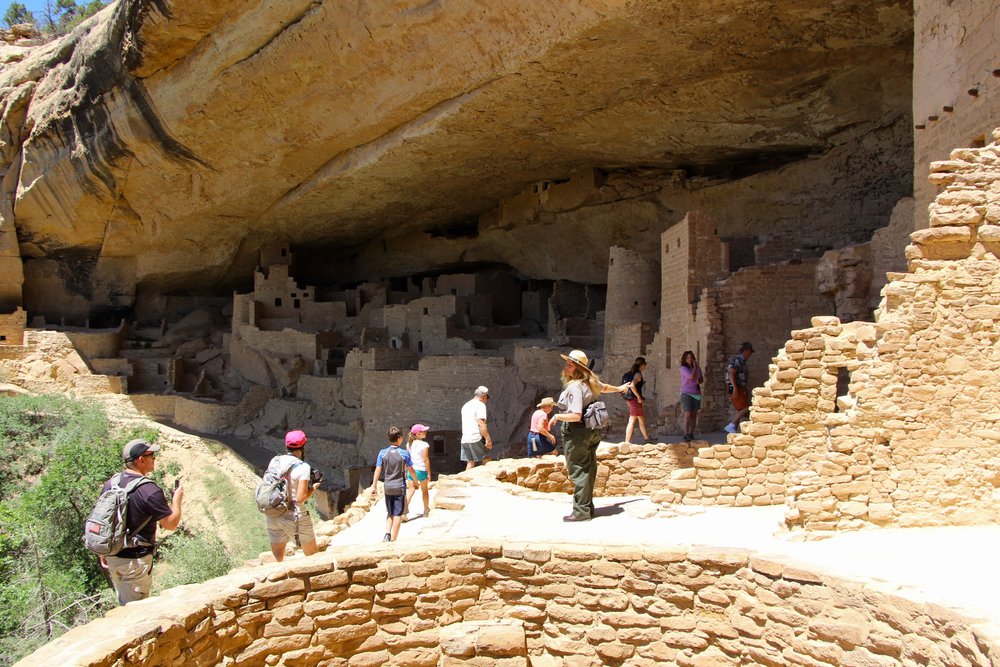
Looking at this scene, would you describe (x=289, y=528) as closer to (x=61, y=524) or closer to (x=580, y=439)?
(x=580, y=439)

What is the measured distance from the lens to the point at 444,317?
1828 cm

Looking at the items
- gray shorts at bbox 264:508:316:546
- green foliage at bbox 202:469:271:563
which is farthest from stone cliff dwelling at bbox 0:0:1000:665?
green foliage at bbox 202:469:271:563

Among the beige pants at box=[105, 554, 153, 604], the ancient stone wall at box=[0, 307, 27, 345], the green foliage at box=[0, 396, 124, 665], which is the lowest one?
the green foliage at box=[0, 396, 124, 665]

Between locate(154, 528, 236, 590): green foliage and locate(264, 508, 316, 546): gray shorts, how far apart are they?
6.72 metres

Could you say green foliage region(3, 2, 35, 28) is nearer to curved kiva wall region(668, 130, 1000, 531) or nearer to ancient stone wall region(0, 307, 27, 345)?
ancient stone wall region(0, 307, 27, 345)

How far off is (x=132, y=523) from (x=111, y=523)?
11 cm

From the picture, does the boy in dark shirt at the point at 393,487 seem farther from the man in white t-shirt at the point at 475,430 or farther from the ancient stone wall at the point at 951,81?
the ancient stone wall at the point at 951,81


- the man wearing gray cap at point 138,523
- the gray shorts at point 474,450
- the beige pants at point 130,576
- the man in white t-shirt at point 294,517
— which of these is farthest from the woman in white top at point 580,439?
the beige pants at point 130,576

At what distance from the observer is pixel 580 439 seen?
17.8 feet

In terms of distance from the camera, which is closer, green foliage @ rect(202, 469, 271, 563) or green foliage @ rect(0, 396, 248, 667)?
green foliage @ rect(0, 396, 248, 667)

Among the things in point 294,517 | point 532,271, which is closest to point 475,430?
point 294,517

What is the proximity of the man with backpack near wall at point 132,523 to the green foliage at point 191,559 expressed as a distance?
7.01 meters

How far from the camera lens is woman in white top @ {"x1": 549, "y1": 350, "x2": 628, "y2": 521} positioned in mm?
5391

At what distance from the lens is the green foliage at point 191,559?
11719 millimetres
